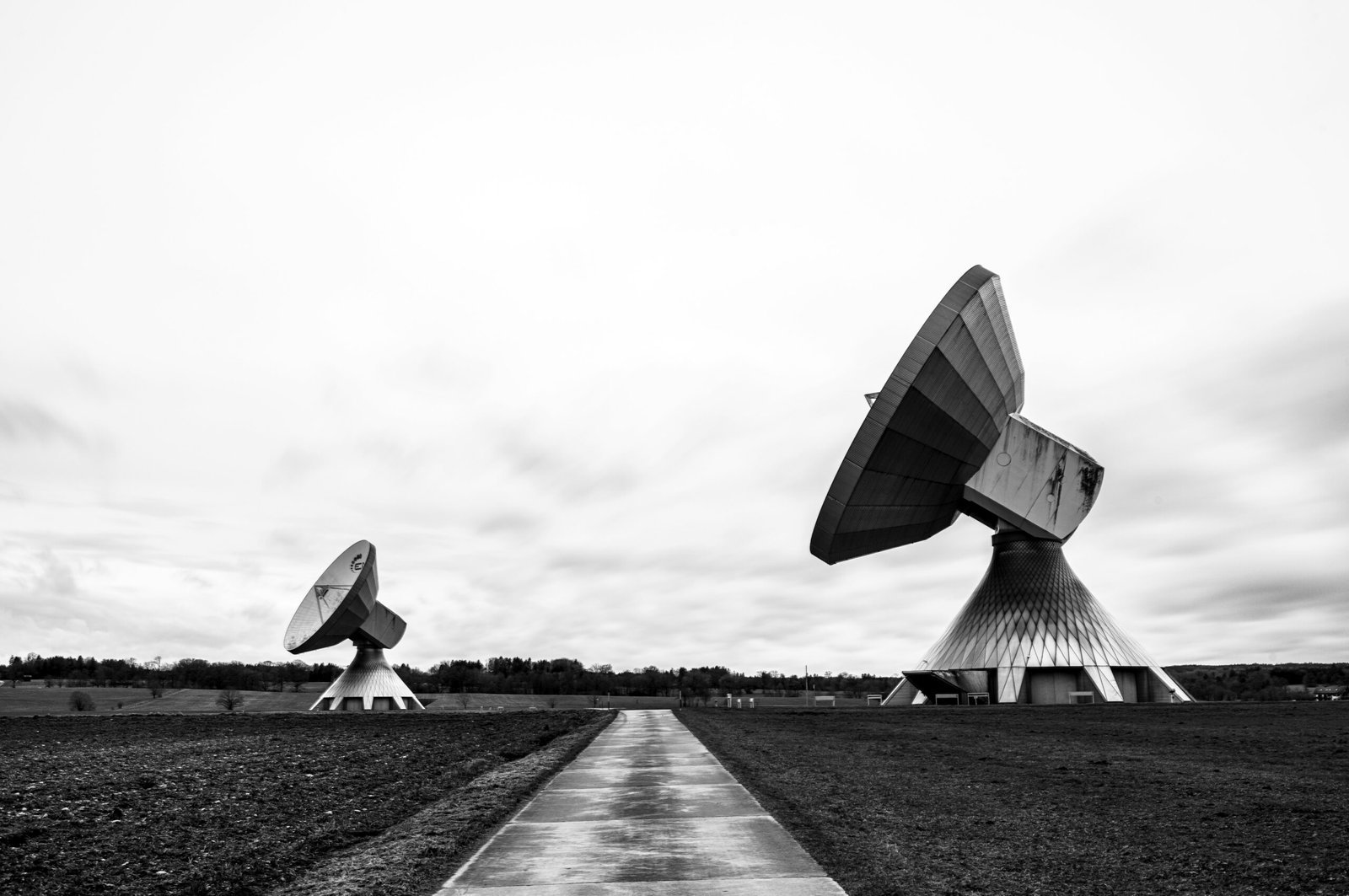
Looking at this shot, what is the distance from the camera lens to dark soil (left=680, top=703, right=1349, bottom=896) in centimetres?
997

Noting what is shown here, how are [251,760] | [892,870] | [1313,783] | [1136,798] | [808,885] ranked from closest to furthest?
1. [808,885]
2. [892,870]
3. [1136,798]
4. [1313,783]
5. [251,760]

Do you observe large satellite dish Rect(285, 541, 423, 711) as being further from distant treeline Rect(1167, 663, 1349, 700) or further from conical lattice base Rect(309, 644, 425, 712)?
distant treeline Rect(1167, 663, 1349, 700)

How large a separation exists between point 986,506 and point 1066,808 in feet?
116

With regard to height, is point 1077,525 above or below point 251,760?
above

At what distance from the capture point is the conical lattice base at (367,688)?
7856cm

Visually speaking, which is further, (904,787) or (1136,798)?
(904,787)

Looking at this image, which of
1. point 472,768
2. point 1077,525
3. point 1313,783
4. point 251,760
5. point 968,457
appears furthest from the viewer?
point 1077,525

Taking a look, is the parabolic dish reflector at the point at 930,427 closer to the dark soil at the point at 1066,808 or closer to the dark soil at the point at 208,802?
the dark soil at the point at 1066,808

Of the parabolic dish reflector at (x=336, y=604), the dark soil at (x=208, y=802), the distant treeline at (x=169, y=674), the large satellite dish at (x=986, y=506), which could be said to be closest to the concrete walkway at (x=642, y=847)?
the dark soil at (x=208, y=802)

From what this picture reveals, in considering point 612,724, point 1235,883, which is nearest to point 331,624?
point 612,724

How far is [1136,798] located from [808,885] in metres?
8.62

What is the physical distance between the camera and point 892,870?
1014 cm

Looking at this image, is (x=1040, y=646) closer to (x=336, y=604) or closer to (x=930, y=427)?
(x=930, y=427)

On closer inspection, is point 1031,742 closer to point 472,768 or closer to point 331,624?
point 472,768
